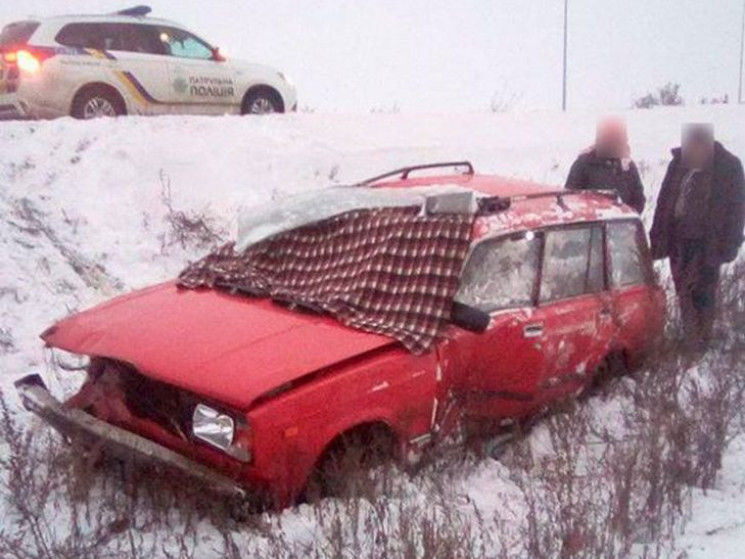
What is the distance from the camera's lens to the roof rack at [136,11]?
38.4ft

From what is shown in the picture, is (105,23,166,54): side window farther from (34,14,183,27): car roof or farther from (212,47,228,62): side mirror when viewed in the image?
(212,47,228,62): side mirror

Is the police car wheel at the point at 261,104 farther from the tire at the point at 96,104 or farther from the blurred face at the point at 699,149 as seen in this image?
the blurred face at the point at 699,149

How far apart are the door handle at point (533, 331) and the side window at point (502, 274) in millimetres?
130

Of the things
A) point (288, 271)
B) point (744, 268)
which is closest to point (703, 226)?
point (744, 268)

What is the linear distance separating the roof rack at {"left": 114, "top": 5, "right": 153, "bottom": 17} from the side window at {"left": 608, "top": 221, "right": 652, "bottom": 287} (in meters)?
8.28

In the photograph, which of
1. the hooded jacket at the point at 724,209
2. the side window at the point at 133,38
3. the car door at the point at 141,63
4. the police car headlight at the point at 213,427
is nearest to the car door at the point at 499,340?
the police car headlight at the point at 213,427

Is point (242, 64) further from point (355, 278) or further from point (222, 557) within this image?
point (222, 557)

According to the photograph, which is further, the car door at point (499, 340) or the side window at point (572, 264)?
the side window at point (572, 264)

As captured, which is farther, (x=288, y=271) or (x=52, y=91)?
(x=52, y=91)

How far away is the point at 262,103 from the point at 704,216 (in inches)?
304

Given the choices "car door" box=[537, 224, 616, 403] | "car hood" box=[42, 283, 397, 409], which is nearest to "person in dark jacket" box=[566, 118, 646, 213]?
"car door" box=[537, 224, 616, 403]

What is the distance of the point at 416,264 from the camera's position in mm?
4508

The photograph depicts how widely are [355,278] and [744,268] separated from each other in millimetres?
4220

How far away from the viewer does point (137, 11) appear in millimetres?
11891
